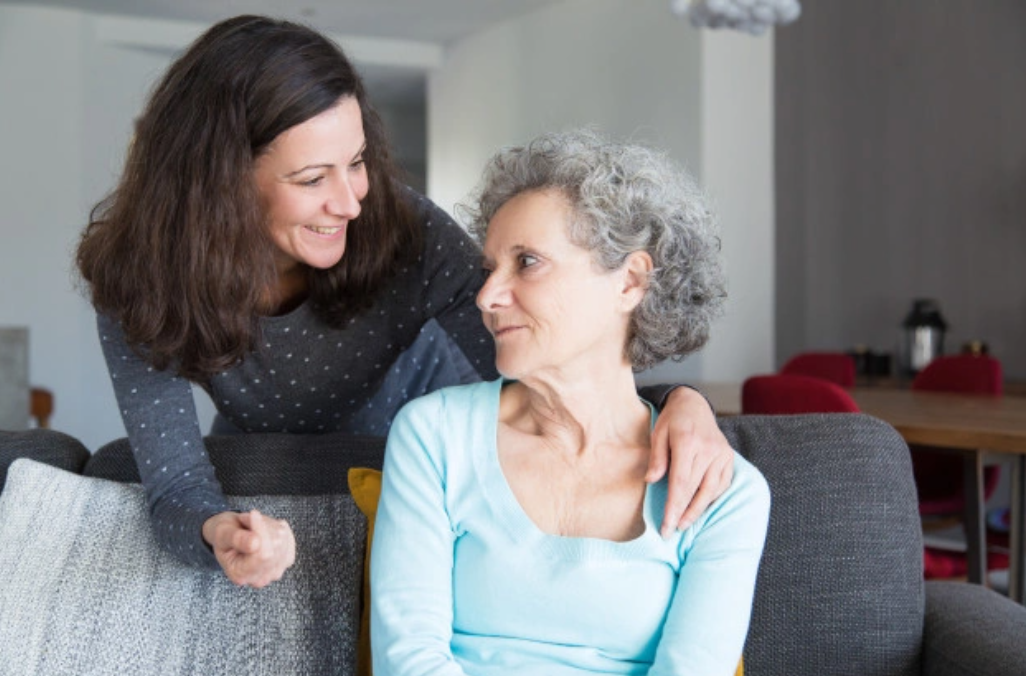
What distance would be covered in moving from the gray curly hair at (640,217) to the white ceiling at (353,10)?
20.7ft

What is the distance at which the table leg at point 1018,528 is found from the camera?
329cm

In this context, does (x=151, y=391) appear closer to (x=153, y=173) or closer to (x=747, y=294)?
(x=153, y=173)

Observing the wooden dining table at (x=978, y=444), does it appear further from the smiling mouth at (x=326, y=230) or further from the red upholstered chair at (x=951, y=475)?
the smiling mouth at (x=326, y=230)

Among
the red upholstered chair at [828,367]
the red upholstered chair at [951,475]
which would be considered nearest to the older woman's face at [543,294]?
the red upholstered chair at [951,475]

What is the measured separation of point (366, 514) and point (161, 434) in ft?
1.03

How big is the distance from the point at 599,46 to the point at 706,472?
599 cm

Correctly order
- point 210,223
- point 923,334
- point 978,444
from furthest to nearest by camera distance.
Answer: point 923,334 < point 978,444 < point 210,223

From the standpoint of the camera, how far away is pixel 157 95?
182 centimetres

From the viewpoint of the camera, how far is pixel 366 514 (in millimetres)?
1829

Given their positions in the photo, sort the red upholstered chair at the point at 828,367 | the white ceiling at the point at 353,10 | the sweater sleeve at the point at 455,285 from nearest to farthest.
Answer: the sweater sleeve at the point at 455,285 → the red upholstered chair at the point at 828,367 → the white ceiling at the point at 353,10

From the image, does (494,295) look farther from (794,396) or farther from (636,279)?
(794,396)

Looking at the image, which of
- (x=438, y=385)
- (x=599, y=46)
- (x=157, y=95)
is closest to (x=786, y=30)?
(x=599, y=46)

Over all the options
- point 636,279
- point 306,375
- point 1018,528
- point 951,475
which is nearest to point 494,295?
point 636,279

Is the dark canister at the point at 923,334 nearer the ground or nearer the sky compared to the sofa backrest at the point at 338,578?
nearer the sky
